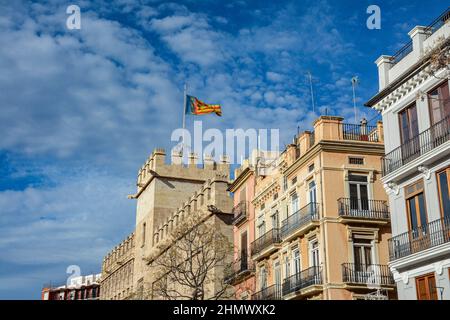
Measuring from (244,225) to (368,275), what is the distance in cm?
1435

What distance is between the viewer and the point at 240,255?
152ft

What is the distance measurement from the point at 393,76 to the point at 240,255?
65.7 ft

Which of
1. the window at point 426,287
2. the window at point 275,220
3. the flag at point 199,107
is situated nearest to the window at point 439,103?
the window at point 426,287

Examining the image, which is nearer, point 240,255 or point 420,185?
point 420,185

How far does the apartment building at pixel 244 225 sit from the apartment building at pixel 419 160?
15501mm

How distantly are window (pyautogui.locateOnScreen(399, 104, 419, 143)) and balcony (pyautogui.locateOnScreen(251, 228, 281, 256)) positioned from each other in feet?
40.7

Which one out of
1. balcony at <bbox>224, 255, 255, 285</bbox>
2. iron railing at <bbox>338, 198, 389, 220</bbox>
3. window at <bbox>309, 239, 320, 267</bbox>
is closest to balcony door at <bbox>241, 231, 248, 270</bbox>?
balcony at <bbox>224, 255, 255, 285</bbox>

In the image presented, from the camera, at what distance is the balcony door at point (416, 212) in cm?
2723

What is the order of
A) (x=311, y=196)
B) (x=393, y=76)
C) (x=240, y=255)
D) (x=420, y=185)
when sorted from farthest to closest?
(x=240, y=255) → (x=311, y=196) → (x=393, y=76) → (x=420, y=185)

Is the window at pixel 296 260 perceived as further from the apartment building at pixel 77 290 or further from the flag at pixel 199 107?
the apartment building at pixel 77 290

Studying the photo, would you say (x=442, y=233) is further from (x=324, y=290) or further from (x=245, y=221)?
(x=245, y=221)

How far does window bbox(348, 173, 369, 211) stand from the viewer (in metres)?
35.3
